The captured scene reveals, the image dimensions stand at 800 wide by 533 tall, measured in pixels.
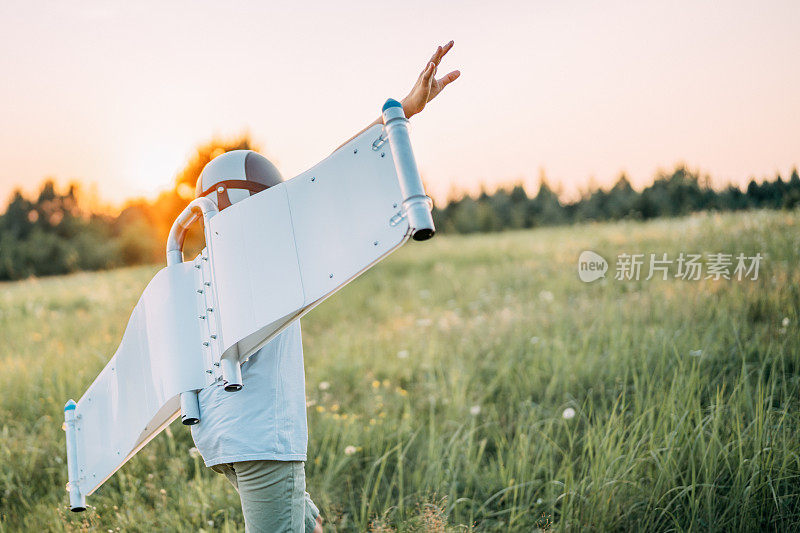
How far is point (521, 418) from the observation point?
3395 mm

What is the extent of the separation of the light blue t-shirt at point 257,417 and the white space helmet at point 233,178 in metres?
0.48

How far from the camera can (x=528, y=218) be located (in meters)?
32.2

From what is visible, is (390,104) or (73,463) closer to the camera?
(390,104)

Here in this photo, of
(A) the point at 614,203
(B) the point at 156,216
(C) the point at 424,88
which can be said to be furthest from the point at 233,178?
(B) the point at 156,216

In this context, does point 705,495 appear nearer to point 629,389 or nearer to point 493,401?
point 629,389

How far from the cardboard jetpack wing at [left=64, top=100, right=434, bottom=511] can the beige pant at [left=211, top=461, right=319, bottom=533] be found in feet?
0.77

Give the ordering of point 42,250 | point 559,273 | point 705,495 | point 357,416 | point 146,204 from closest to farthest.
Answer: point 705,495, point 357,416, point 559,273, point 42,250, point 146,204

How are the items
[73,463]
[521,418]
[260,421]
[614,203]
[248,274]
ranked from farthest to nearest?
[614,203] < [521,418] < [73,463] < [260,421] < [248,274]

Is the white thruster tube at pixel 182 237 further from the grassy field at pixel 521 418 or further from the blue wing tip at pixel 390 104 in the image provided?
the grassy field at pixel 521 418

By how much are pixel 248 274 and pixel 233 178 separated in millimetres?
400

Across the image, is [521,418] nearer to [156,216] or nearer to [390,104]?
[390,104]

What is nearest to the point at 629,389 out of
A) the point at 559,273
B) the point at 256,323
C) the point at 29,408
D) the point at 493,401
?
the point at 493,401

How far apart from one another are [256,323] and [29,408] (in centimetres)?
348

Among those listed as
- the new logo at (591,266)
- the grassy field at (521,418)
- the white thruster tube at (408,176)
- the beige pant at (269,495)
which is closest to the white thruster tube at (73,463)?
the grassy field at (521,418)
